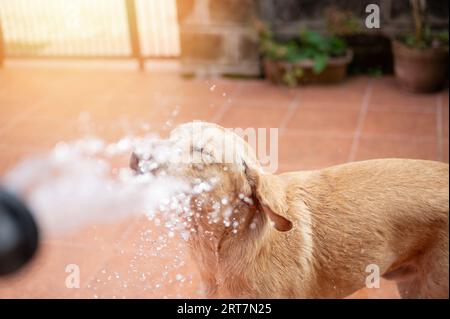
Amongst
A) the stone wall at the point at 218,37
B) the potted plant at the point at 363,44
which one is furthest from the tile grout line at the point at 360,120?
the stone wall at the point at 218,37

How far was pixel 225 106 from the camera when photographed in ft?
15.8

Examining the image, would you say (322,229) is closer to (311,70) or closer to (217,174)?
(217,174)

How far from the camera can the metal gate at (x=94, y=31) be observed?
225 inches

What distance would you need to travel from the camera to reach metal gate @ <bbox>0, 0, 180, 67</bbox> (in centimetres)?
572

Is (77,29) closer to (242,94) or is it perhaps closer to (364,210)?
(242,94)

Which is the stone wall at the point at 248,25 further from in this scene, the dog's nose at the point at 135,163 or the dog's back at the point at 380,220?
the dog's nose at the point at 135,163

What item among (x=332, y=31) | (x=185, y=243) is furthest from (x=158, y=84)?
(x=185, y=243)

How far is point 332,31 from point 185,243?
3.78 meters

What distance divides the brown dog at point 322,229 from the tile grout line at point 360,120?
1.77 meters

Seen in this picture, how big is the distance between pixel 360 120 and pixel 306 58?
1.02 metres

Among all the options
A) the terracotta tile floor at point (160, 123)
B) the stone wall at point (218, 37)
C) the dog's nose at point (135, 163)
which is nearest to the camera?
the dog's nose at point (135, 163)

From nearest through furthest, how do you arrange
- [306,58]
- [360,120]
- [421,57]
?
[360,120]
[421,57]
[306,58]

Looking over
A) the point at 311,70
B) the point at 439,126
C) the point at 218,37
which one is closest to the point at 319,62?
the point at 311,70

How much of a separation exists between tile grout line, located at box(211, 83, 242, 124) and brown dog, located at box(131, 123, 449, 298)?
1.89 m
